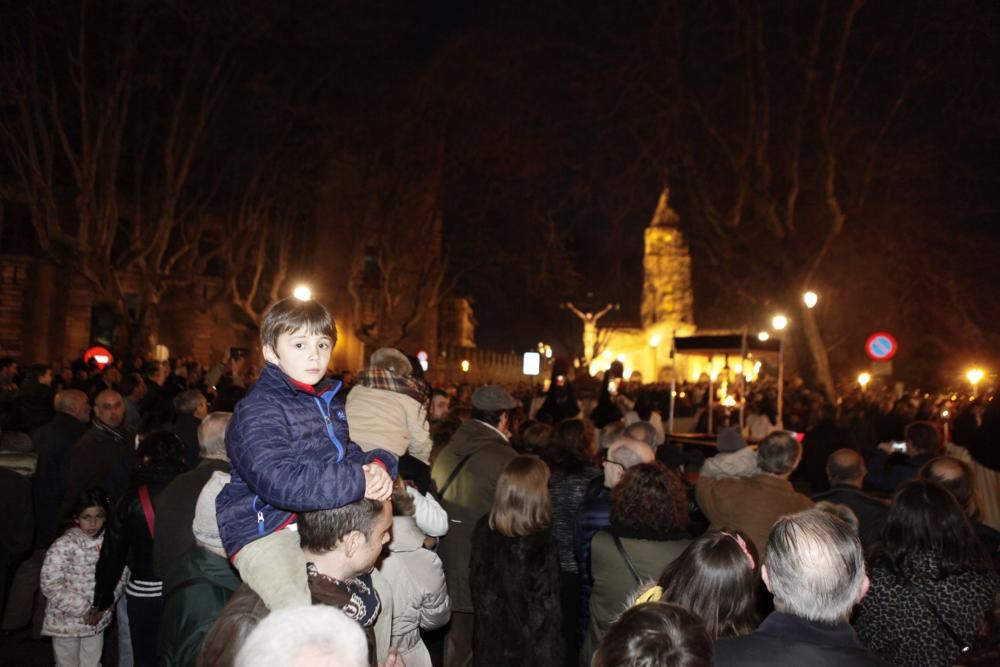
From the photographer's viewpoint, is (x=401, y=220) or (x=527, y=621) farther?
(x=401, y=220)

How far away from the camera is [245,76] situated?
22094mm

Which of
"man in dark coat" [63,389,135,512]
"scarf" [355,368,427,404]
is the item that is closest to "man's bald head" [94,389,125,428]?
"man in dark coat" [63,389,135,512]

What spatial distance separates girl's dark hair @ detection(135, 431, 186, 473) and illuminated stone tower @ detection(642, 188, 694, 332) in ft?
135

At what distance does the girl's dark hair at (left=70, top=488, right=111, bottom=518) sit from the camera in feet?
20.5

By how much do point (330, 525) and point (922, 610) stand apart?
3150 millimetres

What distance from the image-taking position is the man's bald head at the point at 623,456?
18.7 feet

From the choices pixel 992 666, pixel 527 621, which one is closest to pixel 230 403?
pixel 527 621

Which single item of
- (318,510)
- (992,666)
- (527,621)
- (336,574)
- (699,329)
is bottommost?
(527,621)

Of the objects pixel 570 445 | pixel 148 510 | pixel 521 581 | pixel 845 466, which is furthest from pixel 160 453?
pixel 845 466

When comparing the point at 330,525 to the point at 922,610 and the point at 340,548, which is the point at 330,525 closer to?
the point at 340,548

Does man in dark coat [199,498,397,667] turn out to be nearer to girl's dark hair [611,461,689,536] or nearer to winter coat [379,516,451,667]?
winter coat [379,516,451,667]

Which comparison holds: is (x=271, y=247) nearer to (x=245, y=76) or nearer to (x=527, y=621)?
(x=245, y=76)

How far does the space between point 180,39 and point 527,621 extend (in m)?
18.9

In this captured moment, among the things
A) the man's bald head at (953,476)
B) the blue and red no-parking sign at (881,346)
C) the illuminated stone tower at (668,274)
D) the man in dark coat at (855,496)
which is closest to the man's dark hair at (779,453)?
the man in dark coat at (855,496)
